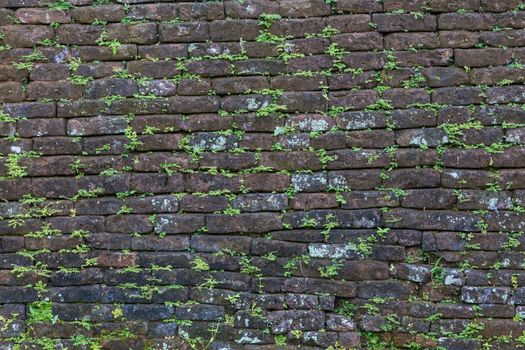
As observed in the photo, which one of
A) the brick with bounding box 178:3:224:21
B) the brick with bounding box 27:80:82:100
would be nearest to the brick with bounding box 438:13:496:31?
the brick with bounding box 178:3:224:21

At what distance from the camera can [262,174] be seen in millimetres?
3119

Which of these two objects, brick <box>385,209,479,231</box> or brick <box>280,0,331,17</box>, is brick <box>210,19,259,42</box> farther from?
brick <box>385,209,479,231</box>

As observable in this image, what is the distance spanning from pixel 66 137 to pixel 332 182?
5.31 feet

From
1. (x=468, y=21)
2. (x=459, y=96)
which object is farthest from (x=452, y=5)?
(x=459, y=96)

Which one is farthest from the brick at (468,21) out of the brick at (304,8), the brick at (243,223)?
the brick at (243,223)

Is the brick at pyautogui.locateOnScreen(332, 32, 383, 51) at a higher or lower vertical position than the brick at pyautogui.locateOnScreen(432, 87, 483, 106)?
higher

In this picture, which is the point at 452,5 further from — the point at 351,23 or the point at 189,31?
the point at 189,31

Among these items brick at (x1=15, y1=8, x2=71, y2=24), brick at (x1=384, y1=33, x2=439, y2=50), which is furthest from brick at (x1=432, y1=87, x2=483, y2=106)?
brick at (x1=15, y1=8, x2=71, y2=24)

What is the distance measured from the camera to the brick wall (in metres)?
3.06

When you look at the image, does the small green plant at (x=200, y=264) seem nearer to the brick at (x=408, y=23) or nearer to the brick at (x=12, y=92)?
the brick at (x=12, y=92)

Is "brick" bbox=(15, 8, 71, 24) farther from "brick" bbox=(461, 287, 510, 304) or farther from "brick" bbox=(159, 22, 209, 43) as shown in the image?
"brick" bbox=(461, 287, 510, 304)

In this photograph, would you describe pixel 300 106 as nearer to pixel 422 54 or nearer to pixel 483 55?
pixel 422 54

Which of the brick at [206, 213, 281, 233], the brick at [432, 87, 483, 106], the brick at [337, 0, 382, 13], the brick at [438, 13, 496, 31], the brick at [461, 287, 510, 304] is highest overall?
the brick at [337, 0, 382, 13]

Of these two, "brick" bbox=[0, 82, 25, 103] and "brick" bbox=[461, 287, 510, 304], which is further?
"brick" bbox=[0, 82, 25, 103]
